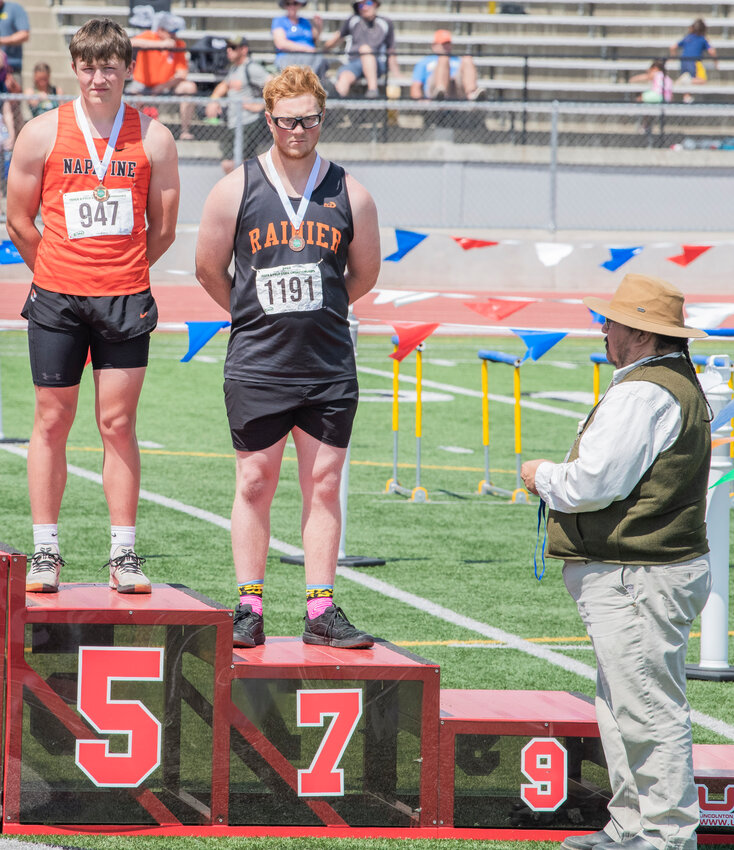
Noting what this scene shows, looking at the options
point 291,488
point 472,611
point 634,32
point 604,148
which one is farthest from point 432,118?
point 472,611

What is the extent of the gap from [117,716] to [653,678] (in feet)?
5.19

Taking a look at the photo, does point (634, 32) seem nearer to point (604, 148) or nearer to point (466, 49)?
point (466, 49)

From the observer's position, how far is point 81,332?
4688 millimetres

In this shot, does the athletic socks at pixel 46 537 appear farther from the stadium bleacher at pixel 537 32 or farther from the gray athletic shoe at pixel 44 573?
the stadium bleacher at pixel 537 32

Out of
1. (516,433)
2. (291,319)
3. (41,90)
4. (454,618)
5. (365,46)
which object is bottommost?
(454,618)

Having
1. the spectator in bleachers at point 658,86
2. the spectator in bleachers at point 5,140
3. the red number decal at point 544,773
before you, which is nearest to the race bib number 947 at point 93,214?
the red number decal at point 544,773

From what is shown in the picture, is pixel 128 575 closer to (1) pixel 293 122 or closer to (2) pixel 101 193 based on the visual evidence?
(2) pixel 101 193

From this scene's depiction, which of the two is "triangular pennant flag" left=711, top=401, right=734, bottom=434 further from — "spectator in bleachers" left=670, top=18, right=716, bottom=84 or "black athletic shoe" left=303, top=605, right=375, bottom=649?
"spectator in bleachers" left=670, top=18, right=716, bottom=84

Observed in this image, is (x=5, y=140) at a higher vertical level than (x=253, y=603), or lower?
higher

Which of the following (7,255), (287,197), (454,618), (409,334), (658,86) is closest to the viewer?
(287,197)

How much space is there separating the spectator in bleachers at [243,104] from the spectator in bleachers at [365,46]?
1548 millimetres

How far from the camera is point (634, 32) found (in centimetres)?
2723

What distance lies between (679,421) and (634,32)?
2482 centimetres

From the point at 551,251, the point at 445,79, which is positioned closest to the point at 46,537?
the point at 551,251
